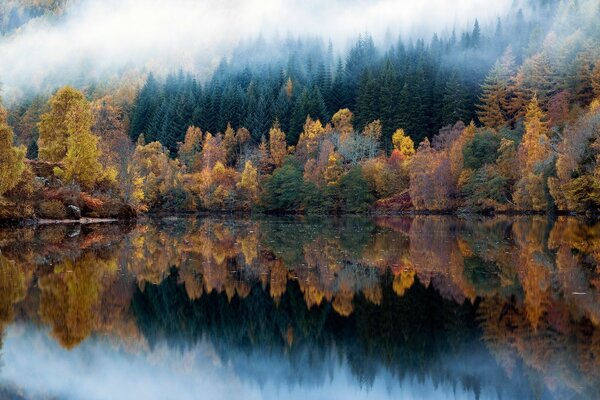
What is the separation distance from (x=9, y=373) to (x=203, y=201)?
83951mm

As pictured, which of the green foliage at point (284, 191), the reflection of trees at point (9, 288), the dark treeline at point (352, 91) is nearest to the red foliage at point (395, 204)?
the green foliage at point (284, 191)

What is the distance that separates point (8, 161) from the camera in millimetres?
39281

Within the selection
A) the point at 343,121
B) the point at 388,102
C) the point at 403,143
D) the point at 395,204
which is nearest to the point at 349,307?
the point at 395,204

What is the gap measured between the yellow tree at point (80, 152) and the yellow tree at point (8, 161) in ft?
34.6

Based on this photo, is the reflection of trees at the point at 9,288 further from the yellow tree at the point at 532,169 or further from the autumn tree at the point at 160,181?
the autumn tree at the point at 160,181

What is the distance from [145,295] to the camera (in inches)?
623

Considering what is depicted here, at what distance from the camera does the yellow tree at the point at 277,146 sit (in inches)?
4301

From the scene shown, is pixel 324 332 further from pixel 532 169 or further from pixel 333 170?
pixel 333 170

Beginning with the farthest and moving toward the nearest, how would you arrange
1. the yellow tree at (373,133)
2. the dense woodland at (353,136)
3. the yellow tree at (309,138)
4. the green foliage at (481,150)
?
1. the yellow tree at (309,138)
2. the yellow tree at (373,133)
3. the green foliage at (481,150)
4. the dense woodland at (353,136)

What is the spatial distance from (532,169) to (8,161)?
167ft

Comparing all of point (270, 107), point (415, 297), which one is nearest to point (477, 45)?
point (270, 107)

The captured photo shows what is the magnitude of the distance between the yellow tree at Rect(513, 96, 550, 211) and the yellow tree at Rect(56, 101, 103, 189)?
4158 cm

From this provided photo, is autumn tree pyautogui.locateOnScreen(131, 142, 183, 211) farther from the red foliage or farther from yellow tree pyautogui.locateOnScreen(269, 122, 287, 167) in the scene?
the red foliage

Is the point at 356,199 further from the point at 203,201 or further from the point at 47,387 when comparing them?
the point at 47,387
